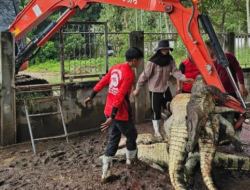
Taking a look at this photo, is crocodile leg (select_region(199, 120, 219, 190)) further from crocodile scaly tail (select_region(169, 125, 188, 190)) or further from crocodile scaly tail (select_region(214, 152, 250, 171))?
crocodile scaly tail (select_region(214, 152, 250, 171))

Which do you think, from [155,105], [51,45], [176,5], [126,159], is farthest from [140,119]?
[51,45]

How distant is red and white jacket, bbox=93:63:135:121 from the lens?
3787 millimetres

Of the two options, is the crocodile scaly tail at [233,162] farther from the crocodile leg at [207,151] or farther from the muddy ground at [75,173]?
the crocodile leg at [207,151]

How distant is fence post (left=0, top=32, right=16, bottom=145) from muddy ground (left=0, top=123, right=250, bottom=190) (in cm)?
29

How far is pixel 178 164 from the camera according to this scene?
3.43 metres

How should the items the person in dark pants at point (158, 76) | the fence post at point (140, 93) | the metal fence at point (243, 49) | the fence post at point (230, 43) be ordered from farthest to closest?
the metal fence at point (243, 49), the fence post at point (230, 43), the fence post at point (140, 93), the person in dark pants at point (158, 76)

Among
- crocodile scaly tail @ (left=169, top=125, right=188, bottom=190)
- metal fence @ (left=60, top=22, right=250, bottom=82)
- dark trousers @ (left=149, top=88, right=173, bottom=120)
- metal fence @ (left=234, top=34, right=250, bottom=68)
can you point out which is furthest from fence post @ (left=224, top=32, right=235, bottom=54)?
crocodile scaly tail @ (left=169, top=125, right=188, bottom=190)

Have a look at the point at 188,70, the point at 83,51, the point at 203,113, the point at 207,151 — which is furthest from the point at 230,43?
the point at 207,151

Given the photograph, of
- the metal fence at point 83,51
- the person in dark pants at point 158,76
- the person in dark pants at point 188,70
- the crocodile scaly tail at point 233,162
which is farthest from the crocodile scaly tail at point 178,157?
the metal fence at point 83,51

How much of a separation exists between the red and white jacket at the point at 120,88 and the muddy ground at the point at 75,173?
2.83 feet

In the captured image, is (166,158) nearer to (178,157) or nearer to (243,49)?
(178,157)

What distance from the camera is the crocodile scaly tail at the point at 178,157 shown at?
336 centimetres

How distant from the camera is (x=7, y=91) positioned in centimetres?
571

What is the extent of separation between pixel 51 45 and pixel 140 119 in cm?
1506
